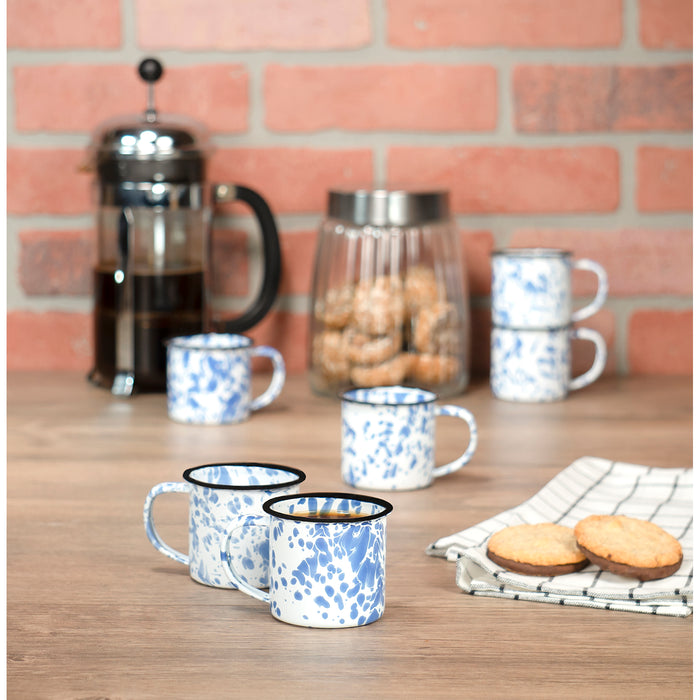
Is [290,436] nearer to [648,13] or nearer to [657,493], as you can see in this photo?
[657,493]

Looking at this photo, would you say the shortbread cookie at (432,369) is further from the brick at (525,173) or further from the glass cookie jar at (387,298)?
the brick at (525,173)

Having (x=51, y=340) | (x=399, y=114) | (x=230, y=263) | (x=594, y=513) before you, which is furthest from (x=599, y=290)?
(x=51, y=340)

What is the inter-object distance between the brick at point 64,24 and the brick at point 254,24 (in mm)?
37

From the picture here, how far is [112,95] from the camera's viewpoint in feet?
4.43

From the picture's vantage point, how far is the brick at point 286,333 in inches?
54.7

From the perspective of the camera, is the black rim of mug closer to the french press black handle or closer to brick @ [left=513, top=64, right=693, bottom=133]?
the french press black handle

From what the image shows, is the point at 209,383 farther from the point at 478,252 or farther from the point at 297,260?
the point at 478,252

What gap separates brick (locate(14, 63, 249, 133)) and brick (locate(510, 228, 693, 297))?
0.39 meters

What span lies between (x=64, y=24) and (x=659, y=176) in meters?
0.75

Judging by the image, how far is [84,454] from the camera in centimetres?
96

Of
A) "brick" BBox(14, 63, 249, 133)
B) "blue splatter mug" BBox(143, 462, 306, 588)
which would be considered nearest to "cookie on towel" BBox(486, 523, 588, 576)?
"blue splatter mug" BBox(143, 462, 306, 588)

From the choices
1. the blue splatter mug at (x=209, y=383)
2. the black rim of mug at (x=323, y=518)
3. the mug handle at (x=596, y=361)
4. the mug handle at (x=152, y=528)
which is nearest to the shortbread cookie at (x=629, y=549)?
the black rim of mug at (x=323, y=518)

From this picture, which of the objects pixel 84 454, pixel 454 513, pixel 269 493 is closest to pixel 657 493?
pixel 454 513

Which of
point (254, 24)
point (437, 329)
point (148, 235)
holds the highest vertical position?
point (254, 24)
